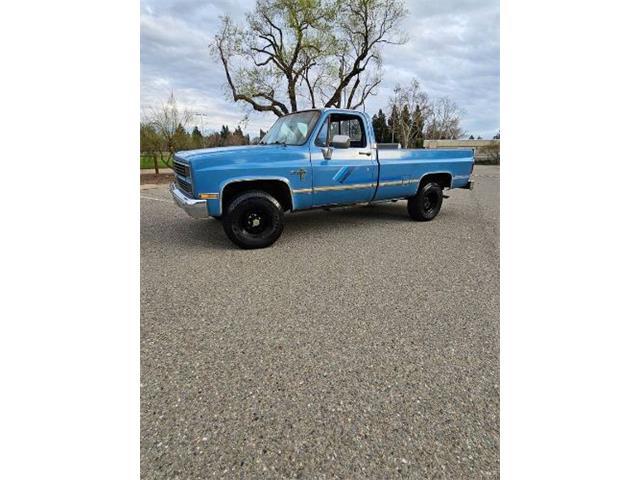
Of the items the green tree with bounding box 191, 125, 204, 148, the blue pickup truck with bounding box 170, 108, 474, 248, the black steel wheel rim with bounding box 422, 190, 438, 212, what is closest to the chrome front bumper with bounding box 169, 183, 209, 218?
the blue pickup truck with bounding box 170, 108, 474, 248

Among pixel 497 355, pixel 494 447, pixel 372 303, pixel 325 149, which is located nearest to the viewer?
pixel 494 447

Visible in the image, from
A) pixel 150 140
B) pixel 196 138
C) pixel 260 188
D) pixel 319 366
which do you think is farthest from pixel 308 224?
pixel 196 138

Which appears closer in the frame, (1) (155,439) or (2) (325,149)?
(1) (155,439)

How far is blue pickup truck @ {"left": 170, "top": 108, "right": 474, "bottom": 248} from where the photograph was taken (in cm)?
407

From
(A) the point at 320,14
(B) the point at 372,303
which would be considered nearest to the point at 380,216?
(B) the point at 372,303

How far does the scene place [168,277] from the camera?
3.49 m

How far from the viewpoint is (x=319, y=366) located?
81.0 inches

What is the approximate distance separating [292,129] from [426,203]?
9.67 feet

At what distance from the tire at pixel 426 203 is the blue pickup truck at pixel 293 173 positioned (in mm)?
268

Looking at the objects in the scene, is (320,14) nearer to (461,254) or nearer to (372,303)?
(461,254)

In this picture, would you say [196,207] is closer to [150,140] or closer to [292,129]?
[292,129]

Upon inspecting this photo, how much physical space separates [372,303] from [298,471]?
5.34ft

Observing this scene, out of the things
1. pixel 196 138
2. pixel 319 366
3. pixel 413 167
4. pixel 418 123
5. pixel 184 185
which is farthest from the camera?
pixel 418 123

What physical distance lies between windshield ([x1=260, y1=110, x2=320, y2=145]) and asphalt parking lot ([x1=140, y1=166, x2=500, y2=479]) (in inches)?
75.3
